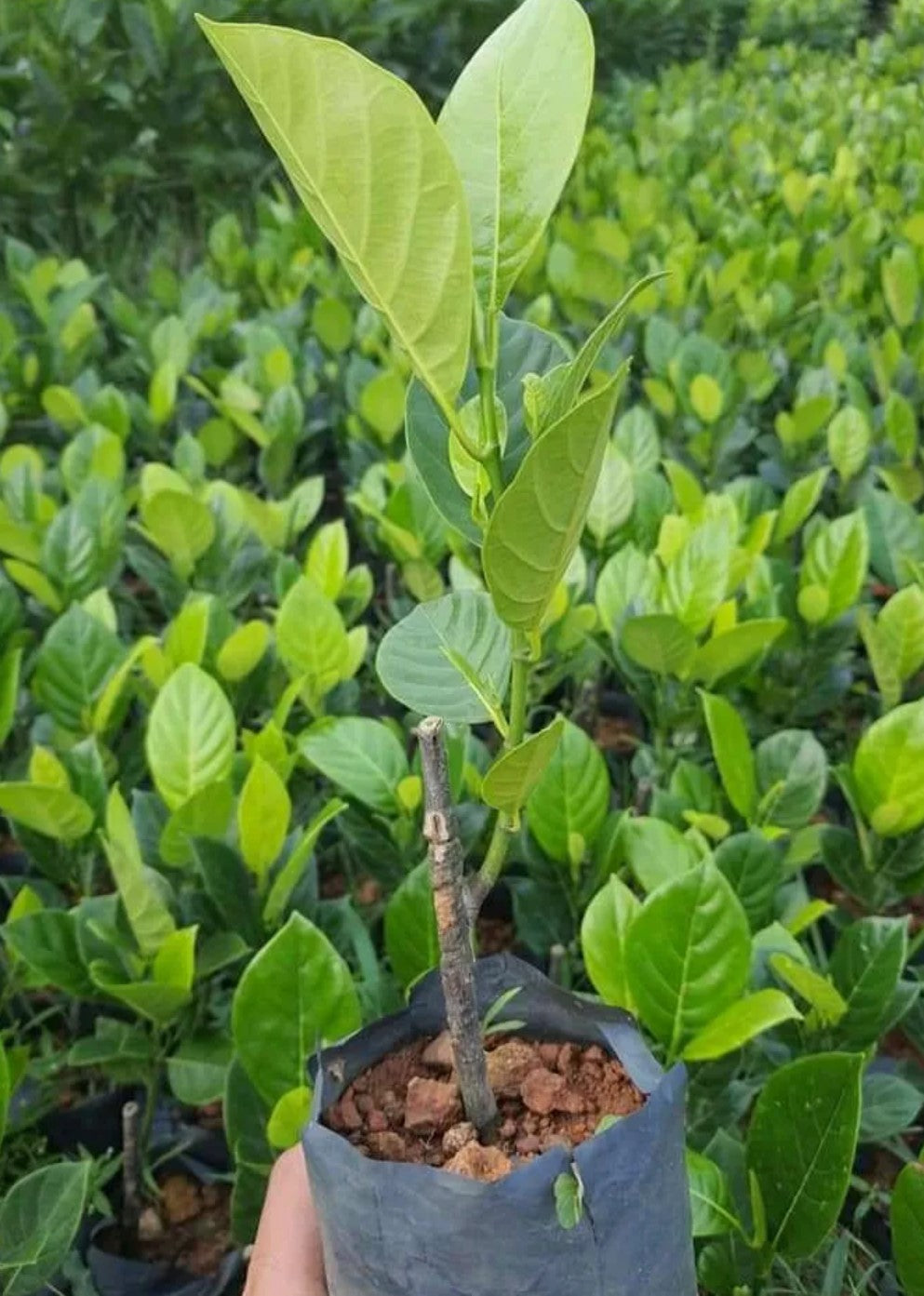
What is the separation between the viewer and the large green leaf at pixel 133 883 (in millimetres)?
1285

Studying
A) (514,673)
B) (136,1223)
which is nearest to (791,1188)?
(514,673)

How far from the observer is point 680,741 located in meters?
1.86

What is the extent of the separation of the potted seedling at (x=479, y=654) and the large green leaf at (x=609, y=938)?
1.15ft

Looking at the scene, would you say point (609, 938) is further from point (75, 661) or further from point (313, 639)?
point (75, 661)

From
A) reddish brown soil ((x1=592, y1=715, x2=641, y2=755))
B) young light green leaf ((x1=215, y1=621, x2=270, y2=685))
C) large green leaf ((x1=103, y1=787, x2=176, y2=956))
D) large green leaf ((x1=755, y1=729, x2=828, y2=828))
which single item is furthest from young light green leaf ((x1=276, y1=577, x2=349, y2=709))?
reddish brown soil ((x1=592, y1=715, x2=641, y2=755))

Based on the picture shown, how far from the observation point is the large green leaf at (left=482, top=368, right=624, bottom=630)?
2.01 ft

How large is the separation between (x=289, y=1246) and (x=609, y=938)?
431mm

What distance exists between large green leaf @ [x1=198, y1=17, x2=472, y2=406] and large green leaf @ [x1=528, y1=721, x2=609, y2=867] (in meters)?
0.84

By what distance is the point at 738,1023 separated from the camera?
114 centimetres

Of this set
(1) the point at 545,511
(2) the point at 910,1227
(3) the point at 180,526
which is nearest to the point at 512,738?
(1) the point at 545,511

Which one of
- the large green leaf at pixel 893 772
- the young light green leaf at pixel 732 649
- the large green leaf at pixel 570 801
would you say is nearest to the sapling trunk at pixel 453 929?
the large green leaf at pixel 570 801

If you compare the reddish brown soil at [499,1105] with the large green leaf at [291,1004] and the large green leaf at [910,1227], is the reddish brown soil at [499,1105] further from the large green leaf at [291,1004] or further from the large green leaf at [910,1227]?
the large green leaf at [910,1227]

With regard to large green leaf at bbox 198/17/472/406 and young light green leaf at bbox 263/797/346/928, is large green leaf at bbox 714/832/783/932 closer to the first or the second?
young light green leaf at bbox 263/797/346/928

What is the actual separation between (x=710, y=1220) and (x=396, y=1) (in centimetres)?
528
